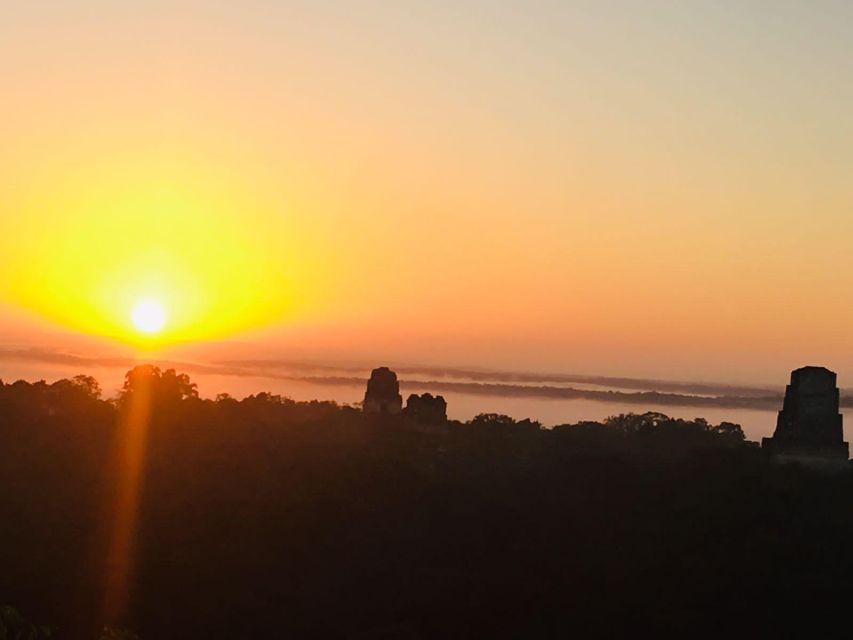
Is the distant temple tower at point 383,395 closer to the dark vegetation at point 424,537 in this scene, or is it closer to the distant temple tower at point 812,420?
the dark vegetation at point 424,537

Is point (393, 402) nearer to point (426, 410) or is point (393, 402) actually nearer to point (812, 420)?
point (426, 410)

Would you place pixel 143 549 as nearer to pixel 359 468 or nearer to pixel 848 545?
pixel 359 468

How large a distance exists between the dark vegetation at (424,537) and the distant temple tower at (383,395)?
3520 mm

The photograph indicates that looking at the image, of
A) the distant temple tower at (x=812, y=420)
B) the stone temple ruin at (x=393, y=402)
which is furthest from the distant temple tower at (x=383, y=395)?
the distant temple tower at (x=812, y=420)

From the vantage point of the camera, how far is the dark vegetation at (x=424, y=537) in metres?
30.8

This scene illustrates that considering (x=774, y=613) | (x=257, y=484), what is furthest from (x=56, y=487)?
(x=774, y=613)

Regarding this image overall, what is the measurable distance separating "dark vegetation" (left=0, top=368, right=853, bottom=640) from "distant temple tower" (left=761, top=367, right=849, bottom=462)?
0.73 meters

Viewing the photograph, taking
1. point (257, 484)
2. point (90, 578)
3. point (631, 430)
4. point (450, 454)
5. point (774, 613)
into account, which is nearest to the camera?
point (774, 613)

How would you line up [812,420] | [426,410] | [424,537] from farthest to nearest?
[426,410]
[812,420]
[424,537]

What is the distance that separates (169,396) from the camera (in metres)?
59.2

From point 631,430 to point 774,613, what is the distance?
26.3 m

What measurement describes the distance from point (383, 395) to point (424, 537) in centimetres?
1668

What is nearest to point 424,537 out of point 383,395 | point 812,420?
point 812,420

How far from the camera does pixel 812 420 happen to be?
125 feet
